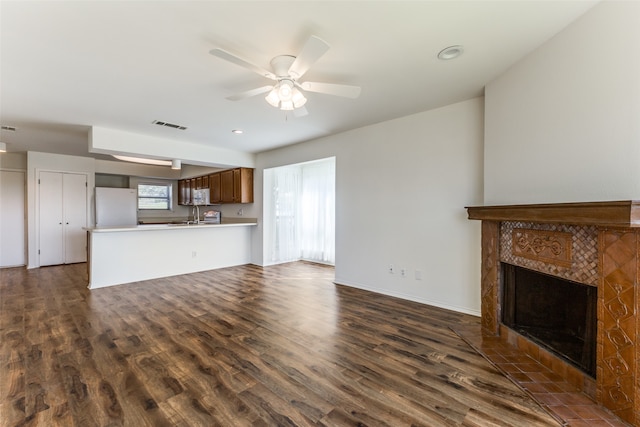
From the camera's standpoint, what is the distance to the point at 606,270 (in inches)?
65.5

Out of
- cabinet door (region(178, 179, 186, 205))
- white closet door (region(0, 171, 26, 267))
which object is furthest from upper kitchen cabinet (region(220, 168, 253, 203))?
white closet door (region(0, 171, 26, 267))

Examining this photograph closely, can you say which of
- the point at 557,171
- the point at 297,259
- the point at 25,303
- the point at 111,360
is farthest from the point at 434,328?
the point at 25,303

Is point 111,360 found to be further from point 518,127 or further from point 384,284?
point 518,127

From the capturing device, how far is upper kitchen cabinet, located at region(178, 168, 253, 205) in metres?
6.04

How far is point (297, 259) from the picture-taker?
267 inches

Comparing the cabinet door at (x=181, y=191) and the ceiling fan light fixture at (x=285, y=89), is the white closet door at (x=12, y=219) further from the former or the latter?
the ceiling fan light fixture at (x=285, y=89)

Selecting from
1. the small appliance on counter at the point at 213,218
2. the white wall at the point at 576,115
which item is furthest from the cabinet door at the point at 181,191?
the white wall at the point at 576,115

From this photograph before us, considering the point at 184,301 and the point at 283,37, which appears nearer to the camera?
the point at 283,37

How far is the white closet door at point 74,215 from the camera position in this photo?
616 centimetres

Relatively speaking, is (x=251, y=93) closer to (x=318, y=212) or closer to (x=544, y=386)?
(x=544, y=386)

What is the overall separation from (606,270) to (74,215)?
8809mm

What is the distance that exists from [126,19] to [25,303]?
4.07m

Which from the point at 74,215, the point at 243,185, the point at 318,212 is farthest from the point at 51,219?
the point at 318,212

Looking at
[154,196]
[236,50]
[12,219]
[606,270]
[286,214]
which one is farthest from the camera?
[154,196]
